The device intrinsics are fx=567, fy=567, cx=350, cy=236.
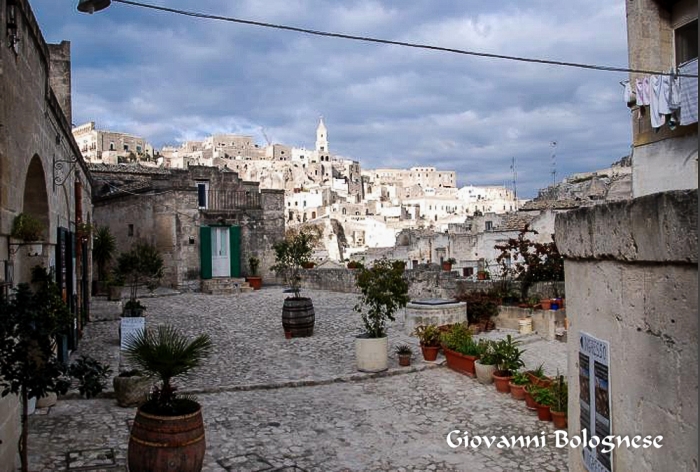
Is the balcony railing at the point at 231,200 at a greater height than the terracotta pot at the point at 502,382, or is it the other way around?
the balcony railing at the point at 231,200

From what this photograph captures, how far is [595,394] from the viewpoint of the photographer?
12.9 feet

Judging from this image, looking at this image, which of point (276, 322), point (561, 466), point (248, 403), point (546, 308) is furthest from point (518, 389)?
point (276, 322)

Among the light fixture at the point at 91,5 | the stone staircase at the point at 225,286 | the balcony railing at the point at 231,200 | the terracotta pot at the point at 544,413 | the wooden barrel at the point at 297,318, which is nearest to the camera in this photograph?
the light fixture at the point at 91,5

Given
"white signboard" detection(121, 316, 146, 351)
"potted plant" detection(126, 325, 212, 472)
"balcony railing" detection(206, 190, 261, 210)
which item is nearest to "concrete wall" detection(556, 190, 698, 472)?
"potted plant" detection(126, 325, 212, 472)

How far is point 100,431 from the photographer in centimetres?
707

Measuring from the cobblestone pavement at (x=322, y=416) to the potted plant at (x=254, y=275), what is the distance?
1335cm

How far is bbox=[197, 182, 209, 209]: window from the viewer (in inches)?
1022

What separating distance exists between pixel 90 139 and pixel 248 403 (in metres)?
102

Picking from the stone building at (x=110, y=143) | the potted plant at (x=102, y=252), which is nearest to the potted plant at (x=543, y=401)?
the potted plant at (x=102, y=252)

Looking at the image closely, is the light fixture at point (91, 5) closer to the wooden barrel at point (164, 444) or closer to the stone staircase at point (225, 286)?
the wooden barrel at point (164, 444)

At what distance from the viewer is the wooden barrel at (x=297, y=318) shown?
1345cm

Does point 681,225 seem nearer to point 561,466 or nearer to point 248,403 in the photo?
point 561,466

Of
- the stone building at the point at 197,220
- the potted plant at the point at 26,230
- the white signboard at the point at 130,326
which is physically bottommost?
the white signboard at the point at 130,326

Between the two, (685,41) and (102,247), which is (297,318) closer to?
(685,41)
